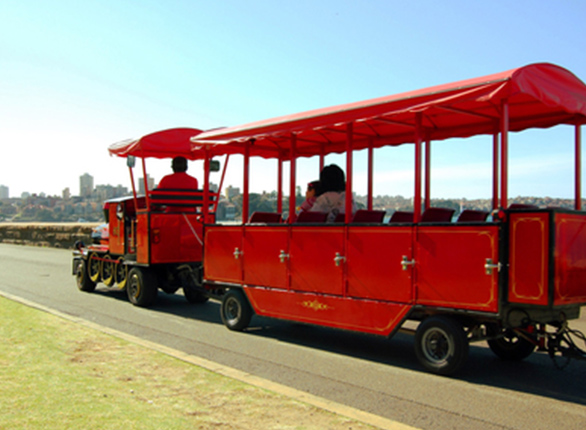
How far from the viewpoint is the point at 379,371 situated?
710 cm

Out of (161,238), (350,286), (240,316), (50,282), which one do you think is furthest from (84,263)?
(350,286)

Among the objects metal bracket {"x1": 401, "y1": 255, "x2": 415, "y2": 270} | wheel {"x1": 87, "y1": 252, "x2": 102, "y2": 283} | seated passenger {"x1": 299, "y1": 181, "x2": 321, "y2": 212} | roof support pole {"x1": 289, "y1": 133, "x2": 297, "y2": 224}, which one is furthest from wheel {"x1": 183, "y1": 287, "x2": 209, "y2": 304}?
metal bracket {"x1": 401, "y1": 255, "x2": 415, "y2": 270}

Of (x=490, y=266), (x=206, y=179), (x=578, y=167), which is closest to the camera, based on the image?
(x=490, y=266)

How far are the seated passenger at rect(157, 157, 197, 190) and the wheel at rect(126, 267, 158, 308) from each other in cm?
181

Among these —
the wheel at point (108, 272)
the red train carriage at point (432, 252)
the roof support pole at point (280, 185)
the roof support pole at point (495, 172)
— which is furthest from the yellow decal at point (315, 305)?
the wheel at point (108, 272)

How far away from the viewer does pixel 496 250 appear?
6340mm

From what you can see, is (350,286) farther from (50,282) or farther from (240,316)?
(50,282)

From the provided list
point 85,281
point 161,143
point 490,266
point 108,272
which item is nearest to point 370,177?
point 490,266

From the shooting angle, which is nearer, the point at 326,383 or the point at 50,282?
the point at 326,383

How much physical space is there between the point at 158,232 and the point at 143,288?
113cm

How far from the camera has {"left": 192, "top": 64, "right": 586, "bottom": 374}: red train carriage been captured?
630 centimetres

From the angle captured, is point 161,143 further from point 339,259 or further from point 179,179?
point 339,259

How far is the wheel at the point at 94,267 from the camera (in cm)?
1419

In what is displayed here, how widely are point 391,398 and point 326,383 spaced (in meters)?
0.81
